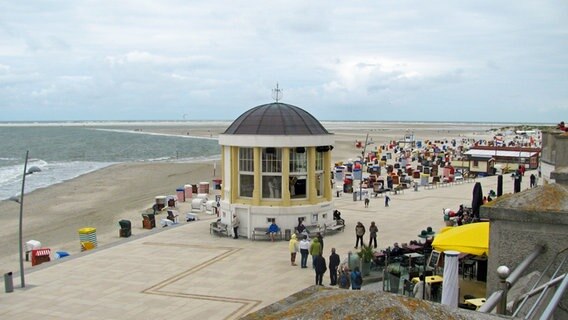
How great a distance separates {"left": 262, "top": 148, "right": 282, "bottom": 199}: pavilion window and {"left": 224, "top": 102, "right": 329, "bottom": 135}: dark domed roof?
823mm

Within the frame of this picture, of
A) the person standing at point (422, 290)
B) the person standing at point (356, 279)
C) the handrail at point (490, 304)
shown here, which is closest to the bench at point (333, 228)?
the person standing at point (356, 279)

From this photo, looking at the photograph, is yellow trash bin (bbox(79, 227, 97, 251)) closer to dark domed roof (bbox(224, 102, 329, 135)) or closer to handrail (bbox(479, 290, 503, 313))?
dark domed roof (bbox(224, 102, 329, 135))

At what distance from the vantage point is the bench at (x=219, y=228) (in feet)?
71.6

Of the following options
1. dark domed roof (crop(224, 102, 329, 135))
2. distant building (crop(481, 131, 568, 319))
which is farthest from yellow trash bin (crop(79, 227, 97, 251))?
distant building (crop(481, 131, 568, 319))

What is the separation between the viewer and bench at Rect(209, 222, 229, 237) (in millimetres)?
21828

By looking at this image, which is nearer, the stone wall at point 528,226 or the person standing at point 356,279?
the stone wall at point 528,226

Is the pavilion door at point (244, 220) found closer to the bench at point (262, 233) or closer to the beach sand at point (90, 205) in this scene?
the bench at point (262, 233)

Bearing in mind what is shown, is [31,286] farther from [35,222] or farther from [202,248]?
[35,222]

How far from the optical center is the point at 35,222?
3278 centimetres

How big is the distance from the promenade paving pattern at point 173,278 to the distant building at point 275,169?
3.72ft

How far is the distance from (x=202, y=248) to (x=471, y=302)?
11.8 m

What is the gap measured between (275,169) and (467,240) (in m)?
10.5

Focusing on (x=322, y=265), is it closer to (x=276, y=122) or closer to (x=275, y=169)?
(x=275, y=169)

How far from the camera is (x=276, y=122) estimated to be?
21375 millimetres
